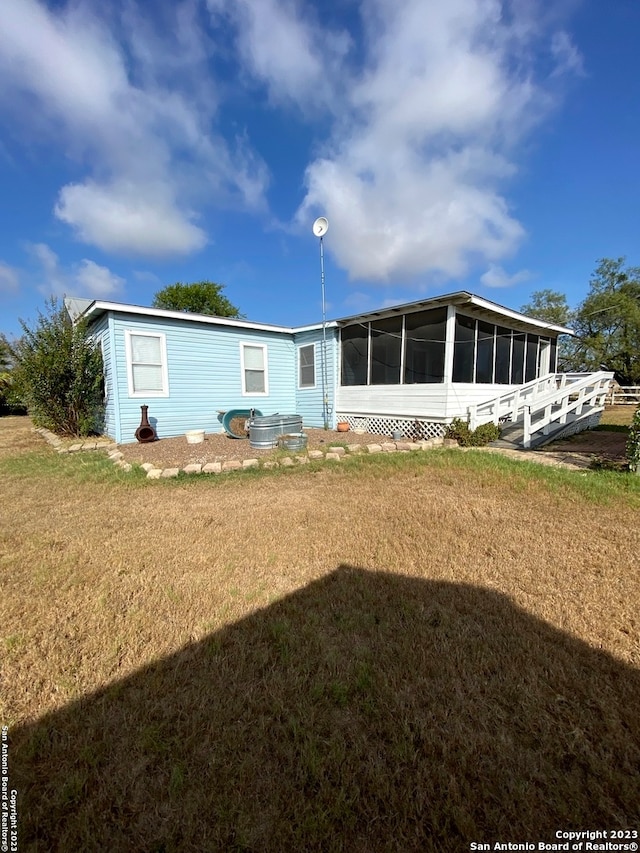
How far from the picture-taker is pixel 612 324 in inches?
1014

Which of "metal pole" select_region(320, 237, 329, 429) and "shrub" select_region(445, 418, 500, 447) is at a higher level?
"metal pole" select_region(320, 237, 329, 429)

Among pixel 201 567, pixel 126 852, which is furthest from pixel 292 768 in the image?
pixel 201 567

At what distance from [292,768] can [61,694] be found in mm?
1106

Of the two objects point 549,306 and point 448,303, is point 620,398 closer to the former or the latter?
point 549,306

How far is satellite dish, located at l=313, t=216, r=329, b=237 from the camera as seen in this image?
27.7 feet

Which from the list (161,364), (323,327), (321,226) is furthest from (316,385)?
(161,364)

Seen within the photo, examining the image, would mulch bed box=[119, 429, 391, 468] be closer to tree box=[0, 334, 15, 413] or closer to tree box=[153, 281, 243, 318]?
tree box=[0, 334, 15, 413]

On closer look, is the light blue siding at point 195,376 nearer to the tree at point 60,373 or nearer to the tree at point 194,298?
the tree at point 60,373

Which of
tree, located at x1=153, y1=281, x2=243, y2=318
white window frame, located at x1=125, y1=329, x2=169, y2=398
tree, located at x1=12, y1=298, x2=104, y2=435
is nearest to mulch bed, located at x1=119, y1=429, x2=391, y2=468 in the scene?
white window frame, located at x1=125, y1=329, x2=169, y2=398

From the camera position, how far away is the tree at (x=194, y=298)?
28.2m

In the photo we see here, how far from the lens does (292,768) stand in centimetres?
130

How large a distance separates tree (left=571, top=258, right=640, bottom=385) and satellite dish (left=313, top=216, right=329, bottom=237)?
73.9ft

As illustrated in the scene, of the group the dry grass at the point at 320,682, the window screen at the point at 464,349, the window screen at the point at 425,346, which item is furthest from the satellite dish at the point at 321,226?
the dry grass at the point at 320,682

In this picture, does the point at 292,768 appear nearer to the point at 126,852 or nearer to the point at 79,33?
the point at 126,852
